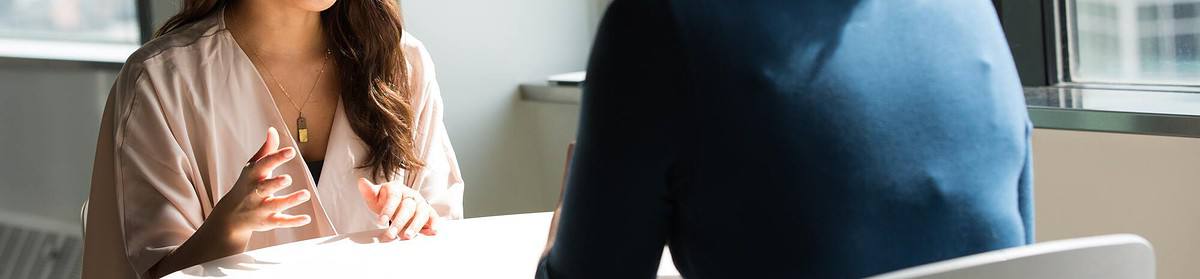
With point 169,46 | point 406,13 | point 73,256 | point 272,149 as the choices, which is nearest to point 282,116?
point 169,46

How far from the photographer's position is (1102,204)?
210 cm

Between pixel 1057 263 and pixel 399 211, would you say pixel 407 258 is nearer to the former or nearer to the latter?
pixel 399 211

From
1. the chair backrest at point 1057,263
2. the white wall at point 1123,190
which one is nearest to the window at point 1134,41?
the white wall at point 1123,190

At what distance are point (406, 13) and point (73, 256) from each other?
120 centimetres

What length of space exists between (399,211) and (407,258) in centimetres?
17

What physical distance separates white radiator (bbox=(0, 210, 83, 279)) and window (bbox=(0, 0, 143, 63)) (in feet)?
1.44

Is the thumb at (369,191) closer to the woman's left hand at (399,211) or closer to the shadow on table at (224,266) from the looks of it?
the woman's left hand at (399,211)

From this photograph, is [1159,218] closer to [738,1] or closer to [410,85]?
[410,85]

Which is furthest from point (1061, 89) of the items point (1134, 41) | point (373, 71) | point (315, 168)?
point (315, 168)

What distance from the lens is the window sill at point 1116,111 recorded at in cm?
198

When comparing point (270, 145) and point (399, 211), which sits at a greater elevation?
point (270, 145)

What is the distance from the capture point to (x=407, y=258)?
1569 millimetres

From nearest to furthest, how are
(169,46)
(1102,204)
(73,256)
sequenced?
(169,46), (1102,204), (73,256)

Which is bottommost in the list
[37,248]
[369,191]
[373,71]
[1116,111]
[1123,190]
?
[37,248]
